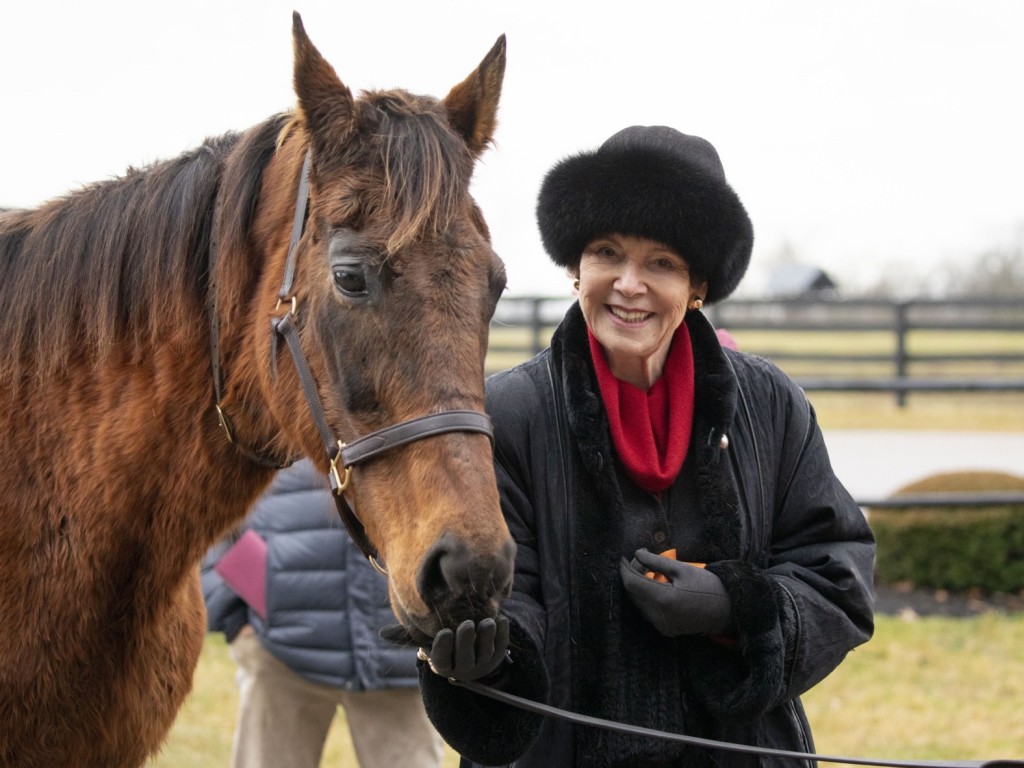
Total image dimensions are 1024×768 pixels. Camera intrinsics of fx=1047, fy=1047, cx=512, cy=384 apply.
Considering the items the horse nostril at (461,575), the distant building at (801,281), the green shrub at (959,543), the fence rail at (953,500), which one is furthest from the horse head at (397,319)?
the distant building at (801,281)

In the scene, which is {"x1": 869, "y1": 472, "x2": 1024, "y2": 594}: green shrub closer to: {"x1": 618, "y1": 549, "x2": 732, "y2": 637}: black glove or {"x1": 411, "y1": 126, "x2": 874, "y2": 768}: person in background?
{"x1": 411, "y1": 126, "x2": 874, "y2": 768}: person in background

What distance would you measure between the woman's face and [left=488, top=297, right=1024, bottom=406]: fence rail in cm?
591

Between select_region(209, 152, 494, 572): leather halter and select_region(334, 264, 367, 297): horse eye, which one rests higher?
select_region(334, 264, 367, 297): horse eye

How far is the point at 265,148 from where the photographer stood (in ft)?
8.36

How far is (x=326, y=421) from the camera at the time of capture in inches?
89.6

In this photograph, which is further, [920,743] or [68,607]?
[920,743]

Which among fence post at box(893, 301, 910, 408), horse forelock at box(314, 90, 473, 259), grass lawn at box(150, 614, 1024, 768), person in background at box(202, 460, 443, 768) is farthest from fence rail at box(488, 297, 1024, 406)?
horse forelock at box(314, 90, 473, 259)

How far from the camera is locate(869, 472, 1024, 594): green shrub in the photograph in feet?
25.7

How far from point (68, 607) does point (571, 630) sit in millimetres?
1201

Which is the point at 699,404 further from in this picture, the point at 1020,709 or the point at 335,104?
the point at 1020,709

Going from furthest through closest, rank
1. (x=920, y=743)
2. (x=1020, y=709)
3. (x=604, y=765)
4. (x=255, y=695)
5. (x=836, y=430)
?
(x=836, y=430)
(x=1020, y=709)
(x=920, y=743)
(x=255, y=695)
(x=604, y=765)

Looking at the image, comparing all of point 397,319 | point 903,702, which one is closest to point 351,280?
point 397,319

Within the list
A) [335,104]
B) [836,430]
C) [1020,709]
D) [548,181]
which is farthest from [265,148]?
[836,430]

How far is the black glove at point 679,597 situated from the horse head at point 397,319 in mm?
460
